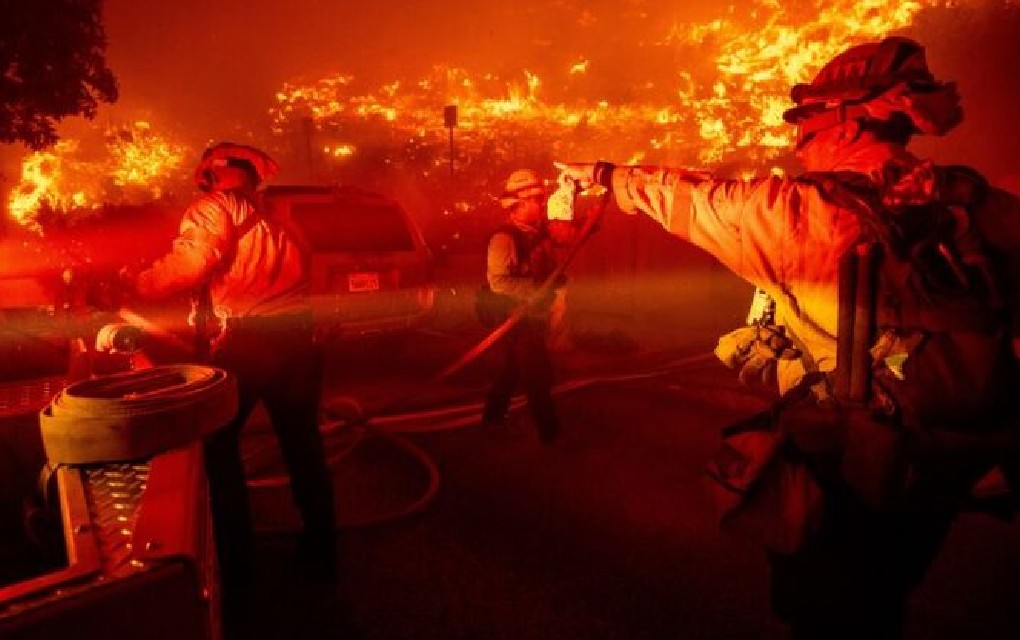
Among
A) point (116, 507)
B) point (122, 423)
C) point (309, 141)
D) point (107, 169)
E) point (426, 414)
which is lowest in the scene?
point (426, 414)

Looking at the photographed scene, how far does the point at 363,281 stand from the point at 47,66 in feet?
29.9

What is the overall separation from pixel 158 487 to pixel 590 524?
2734 mm

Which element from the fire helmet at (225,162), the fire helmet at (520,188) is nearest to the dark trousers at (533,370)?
the fire helmet at (520,188)

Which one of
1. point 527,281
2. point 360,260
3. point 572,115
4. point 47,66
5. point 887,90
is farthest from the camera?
point 572,115

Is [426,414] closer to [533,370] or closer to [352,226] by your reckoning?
[533,370]

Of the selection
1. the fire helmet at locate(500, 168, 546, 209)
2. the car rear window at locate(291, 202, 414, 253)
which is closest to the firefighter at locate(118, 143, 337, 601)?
the fire helmet at locate(500, 168, 546, 209)

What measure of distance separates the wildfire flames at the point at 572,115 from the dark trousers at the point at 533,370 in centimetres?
2401

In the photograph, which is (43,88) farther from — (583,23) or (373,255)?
(583,23)

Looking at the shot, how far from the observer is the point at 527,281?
4895mm

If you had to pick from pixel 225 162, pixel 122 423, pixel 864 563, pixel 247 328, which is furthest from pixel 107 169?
pixel 864 563

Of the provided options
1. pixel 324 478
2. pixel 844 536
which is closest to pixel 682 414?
pixel 324 478

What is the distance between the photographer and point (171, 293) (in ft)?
9.75

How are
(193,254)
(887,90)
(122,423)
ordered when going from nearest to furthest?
1. (122,423)
2. (887,90)
3. (193,254)

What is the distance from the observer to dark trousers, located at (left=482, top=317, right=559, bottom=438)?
16.1 ft
